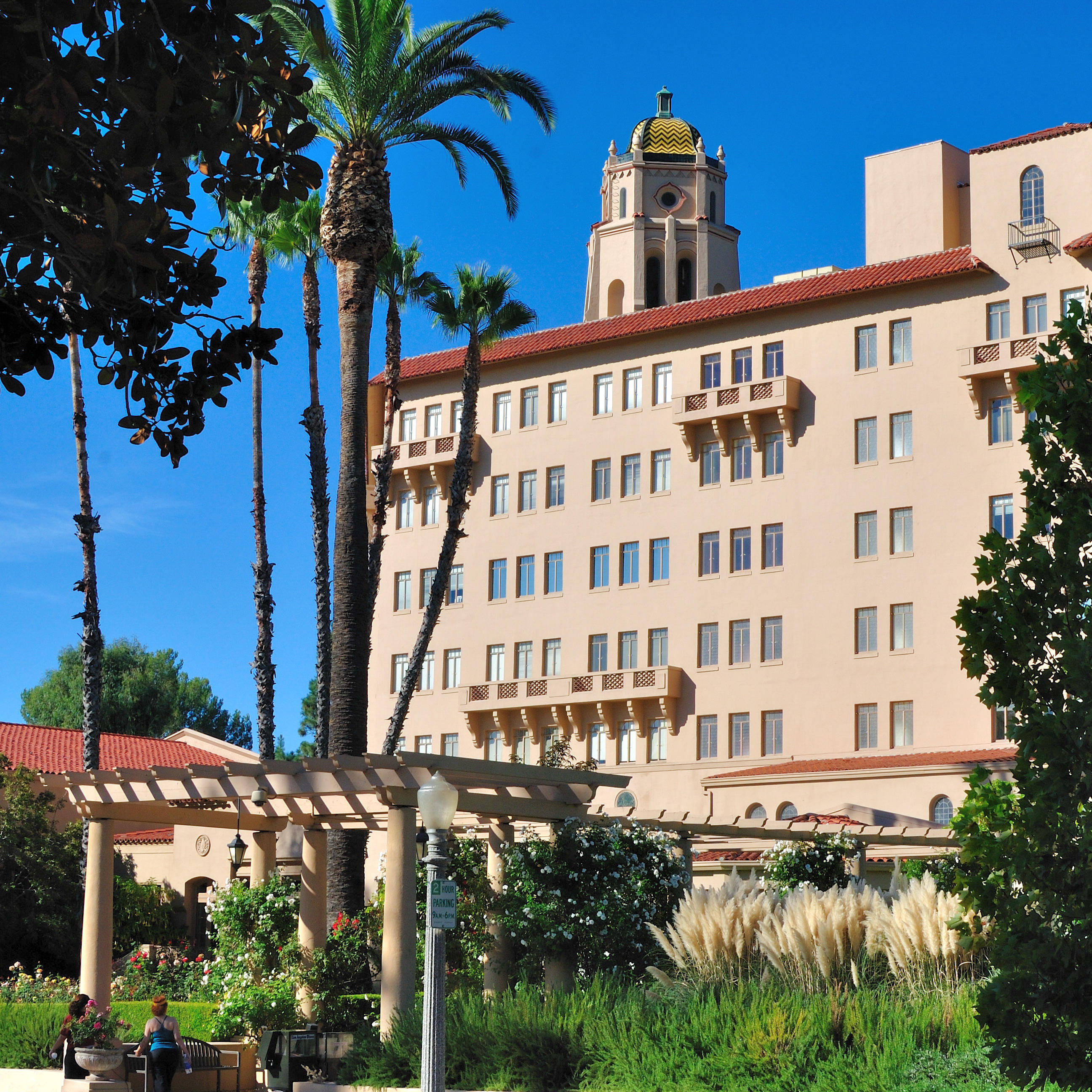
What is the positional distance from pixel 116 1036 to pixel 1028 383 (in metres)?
16.1

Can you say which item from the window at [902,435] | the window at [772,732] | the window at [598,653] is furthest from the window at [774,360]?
the window at [772,732]

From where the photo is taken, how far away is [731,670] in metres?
55.4

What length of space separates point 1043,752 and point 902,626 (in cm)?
4412

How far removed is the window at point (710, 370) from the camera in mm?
58281

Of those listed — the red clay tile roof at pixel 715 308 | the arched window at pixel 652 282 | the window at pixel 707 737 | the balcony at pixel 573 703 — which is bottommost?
the window at pixel 707 737

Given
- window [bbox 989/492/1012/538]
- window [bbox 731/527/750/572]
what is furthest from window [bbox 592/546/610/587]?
window [bbox 989/492/1012/538]

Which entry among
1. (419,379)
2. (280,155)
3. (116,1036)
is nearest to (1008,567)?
(280,155)

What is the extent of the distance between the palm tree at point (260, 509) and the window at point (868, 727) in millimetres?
21166

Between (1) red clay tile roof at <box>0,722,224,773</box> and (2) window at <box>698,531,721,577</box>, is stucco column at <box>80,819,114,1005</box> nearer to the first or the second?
(1) red clay tile roof at <box>0,722,224,773</box>

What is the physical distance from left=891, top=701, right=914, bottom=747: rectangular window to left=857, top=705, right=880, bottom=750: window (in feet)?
1.71

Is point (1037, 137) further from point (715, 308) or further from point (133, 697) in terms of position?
point (133, 697)

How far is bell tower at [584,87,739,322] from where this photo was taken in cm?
8000

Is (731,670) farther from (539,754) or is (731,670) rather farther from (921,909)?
(921,909)

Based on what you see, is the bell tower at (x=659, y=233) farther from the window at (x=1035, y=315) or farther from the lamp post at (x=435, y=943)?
the lamp post at (x=435, y=943)
